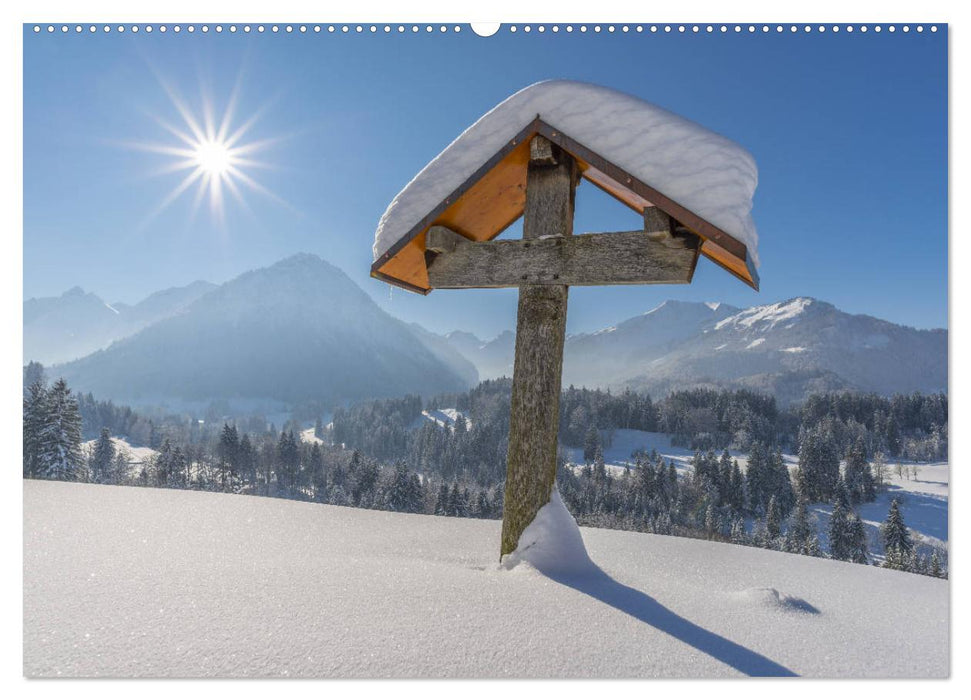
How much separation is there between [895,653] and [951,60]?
349 centimetres

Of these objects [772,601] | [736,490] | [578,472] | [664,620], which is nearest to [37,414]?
[664,620]

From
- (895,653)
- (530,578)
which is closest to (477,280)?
(530,578)

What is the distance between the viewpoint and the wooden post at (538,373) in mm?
4156

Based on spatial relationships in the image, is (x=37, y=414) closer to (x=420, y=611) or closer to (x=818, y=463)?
(x=420, y=611)

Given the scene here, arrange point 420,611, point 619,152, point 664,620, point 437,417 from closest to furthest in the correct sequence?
point 420,611 → point 664,620 → point 619,152 → point 437,417

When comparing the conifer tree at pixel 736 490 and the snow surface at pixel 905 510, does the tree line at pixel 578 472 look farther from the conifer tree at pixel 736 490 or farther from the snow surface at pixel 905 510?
the snow surface at pixel 905 510

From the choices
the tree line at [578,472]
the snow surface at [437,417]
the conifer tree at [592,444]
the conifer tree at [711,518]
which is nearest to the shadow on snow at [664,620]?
the tree line at [578,472]

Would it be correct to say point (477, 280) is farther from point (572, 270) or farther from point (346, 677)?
point (346, 677)

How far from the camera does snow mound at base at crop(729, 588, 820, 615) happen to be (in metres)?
3.64

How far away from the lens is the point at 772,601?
12.2 ft

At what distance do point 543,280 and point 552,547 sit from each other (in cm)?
209

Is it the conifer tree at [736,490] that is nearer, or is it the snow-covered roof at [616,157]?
the snow-covered roof at [616,157]

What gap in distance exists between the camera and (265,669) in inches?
89.6

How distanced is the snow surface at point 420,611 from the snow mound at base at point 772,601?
0.02 meters
